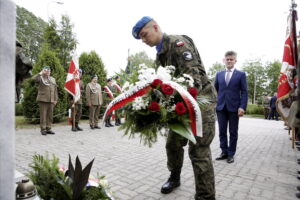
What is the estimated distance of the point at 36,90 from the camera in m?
9.19

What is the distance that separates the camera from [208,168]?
2182mm

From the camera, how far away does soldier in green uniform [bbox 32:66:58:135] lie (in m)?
6.91

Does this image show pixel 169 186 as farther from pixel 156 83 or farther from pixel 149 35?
pixel 149 35

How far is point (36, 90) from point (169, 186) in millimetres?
8588

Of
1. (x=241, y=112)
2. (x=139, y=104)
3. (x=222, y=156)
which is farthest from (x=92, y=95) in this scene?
(x=139, y=104)

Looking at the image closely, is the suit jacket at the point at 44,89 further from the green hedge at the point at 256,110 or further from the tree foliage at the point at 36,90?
the green hedge at the point at 256,110

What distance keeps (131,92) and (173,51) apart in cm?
79

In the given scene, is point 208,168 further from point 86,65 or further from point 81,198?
point 86,65

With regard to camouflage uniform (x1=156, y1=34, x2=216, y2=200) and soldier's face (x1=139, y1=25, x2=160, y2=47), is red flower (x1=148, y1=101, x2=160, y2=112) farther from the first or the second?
soldier's face (x1=139, y1=25, x2=160, y2=47)

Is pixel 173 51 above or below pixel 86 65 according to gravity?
below

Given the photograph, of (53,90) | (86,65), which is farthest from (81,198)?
(86,65)

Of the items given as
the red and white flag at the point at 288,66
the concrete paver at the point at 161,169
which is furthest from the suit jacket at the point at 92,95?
the red and white flag at the point at 288,66

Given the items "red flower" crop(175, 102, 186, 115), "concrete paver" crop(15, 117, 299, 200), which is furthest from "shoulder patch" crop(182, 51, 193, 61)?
"concrete paver" crop(15, 117, 299, 200)

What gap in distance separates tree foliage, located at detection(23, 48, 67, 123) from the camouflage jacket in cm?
837
